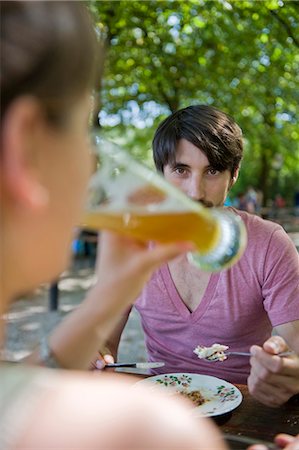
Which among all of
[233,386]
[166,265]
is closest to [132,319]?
[166,265]

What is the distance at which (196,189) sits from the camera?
2.50 meters

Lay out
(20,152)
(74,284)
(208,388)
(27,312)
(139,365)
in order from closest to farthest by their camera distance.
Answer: (20,152) → (208,388) → (139,365) → (27,312) → (74,284)

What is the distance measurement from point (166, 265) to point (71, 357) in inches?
53.4

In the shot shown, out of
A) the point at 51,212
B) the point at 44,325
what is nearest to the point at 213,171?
the point at 51,212

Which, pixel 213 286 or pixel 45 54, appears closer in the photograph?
pixel 45 54

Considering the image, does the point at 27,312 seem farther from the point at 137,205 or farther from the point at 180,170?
the point at 137,205

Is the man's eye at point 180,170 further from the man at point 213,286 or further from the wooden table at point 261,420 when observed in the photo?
the wooden table at point 261,420

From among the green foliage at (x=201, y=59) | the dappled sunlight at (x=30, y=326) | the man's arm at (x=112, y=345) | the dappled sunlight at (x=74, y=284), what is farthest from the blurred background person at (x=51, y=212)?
the dappled sunlight at (x=74, y=284)

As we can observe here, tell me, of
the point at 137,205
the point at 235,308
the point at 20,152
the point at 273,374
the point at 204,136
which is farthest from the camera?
the point at 204,136

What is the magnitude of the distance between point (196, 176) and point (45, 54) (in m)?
1.80

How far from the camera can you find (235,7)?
21.2ft

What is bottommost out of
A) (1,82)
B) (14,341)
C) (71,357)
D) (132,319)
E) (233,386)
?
(132,319)

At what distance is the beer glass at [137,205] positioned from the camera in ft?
3.28

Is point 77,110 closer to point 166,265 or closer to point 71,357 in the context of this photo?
point 71,357
